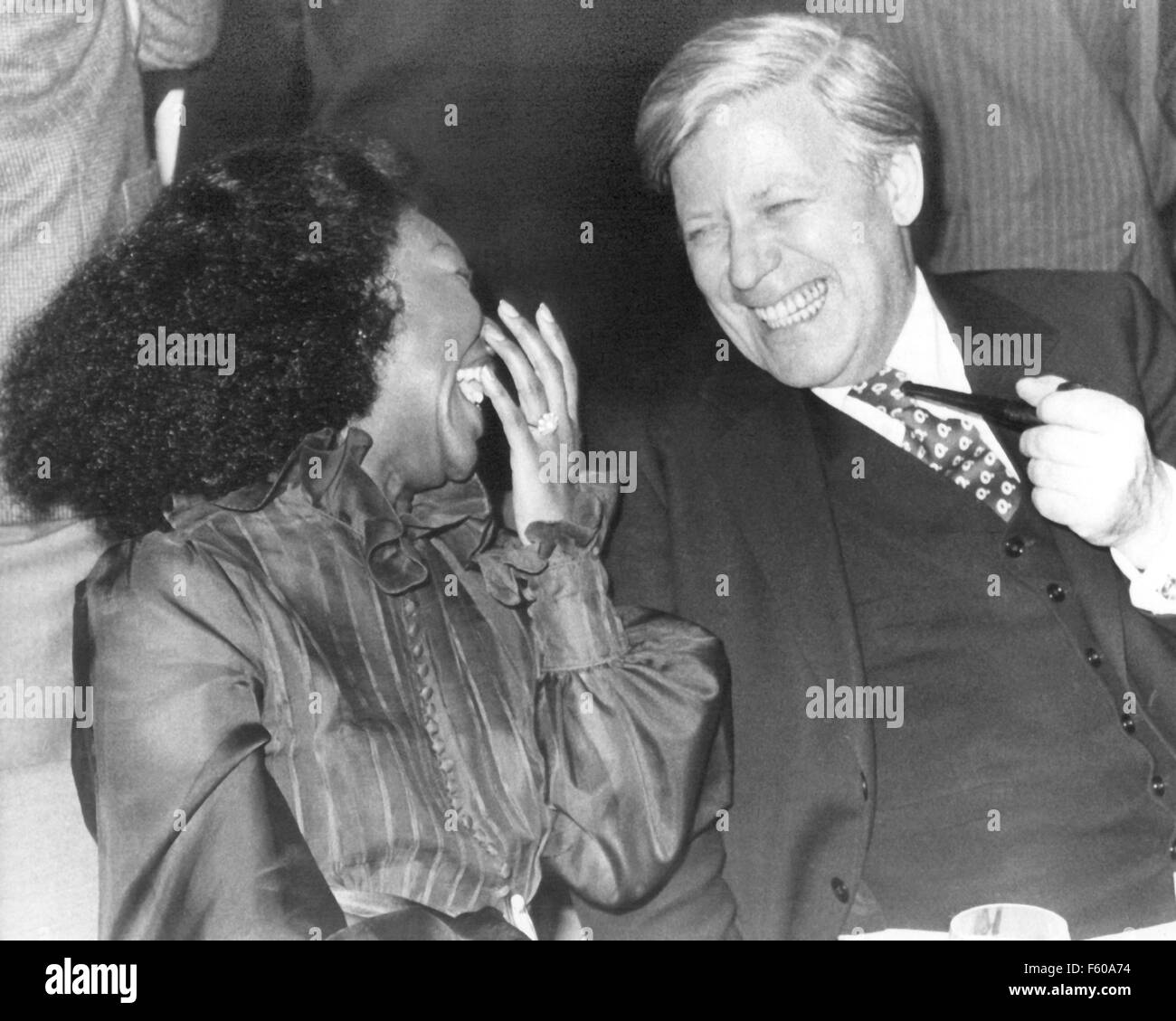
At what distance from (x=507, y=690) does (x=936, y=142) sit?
998mm

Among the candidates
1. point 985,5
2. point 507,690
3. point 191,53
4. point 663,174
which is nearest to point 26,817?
point 507,690

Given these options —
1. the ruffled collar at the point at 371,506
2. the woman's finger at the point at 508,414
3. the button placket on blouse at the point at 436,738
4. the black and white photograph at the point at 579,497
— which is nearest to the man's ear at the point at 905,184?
the black and white photograph at the point at 579,497

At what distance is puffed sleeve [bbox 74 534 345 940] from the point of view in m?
2.04

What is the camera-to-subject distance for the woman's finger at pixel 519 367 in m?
2.24

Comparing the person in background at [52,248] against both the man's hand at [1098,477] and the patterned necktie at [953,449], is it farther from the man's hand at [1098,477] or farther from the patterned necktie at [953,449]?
the man's hand at [1098,477]

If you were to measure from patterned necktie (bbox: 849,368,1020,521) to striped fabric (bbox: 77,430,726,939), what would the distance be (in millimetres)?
408

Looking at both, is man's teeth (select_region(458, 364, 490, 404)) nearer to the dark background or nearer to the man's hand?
the dark background

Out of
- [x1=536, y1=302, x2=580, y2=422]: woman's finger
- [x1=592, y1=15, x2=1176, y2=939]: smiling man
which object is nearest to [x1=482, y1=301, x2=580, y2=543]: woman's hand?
[x1=536, y1=302, x2=580, y2=422]: woman's finger

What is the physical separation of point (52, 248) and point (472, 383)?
1.95ft

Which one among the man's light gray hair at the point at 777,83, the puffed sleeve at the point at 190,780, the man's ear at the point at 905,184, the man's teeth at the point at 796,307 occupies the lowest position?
the puffed sleeve at the point at 190,780

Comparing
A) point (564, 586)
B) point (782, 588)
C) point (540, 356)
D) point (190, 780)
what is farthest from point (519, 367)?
point (190, 780)

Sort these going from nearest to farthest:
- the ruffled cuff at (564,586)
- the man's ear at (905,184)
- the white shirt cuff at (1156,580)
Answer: the ruffled cuff at (564,586)
the white shirt cuff at (1156,580)
the man's ear at (905,184)

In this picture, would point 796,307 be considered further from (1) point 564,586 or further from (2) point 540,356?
(1) point 564,586

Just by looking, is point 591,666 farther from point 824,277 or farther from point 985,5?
point 985,5
